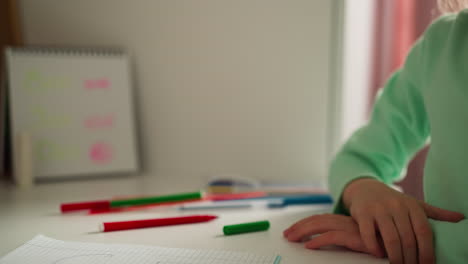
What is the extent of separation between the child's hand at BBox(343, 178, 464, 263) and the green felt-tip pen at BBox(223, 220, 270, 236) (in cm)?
11


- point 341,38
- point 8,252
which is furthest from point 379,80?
point 8,252

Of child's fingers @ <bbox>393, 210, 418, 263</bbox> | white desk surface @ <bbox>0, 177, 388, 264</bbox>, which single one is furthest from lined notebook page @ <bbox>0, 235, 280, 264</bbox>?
child's fingers @ <bbox>393, 210, 418, 263</bbox>

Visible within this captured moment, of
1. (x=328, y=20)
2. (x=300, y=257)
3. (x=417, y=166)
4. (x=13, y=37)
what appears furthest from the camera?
(x=13, y=37)

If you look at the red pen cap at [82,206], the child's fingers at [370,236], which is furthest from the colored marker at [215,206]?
the child's fingers at [370,236]

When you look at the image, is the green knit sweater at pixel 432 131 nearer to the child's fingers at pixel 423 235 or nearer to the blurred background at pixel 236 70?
the child's fingers at pixel 423 235

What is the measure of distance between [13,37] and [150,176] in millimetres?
473

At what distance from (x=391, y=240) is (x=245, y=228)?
17cm

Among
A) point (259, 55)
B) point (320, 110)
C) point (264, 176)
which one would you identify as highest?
point (259, 55)

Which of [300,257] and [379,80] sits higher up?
[379,80]

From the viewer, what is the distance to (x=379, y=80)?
0.82 metres

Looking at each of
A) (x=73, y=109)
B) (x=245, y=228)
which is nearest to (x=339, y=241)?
(x=245, y=228)

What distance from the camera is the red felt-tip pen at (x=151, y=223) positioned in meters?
0.50

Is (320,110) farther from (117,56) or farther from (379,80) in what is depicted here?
(117,56)

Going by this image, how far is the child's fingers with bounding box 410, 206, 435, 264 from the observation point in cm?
39
